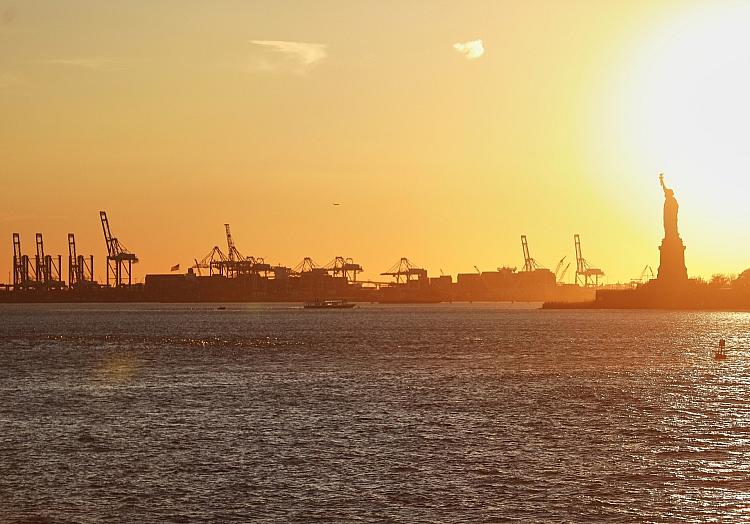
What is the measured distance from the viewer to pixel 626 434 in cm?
5247

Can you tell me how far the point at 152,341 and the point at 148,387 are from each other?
7295 centimetres

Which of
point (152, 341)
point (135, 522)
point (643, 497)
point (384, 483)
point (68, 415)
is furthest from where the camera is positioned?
point (152, 341)

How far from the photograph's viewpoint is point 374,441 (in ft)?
163

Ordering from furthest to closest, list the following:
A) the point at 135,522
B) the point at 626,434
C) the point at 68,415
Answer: the point at 68,415 → the point at 626,434 → the point at 135,522

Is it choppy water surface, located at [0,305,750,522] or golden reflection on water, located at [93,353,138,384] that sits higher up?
golden reflection on water, located at [93,353,138,384]

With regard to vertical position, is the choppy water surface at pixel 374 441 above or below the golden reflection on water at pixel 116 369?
below

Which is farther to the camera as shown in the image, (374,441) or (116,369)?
(116,369)

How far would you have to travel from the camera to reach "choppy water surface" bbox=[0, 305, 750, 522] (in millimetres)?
36562

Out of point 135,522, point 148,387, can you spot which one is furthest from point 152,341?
point 135,522

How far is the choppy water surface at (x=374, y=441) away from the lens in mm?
36562

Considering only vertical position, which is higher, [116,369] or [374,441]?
[116,369]

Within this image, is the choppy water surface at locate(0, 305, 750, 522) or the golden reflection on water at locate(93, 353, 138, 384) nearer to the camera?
the choppy water surface at locate(0, 305, 750, 522)

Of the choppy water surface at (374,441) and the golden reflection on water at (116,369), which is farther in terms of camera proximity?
the golden reflection on water at (116,369)

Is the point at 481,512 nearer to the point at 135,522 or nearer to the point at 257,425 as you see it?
the point at 135,522
